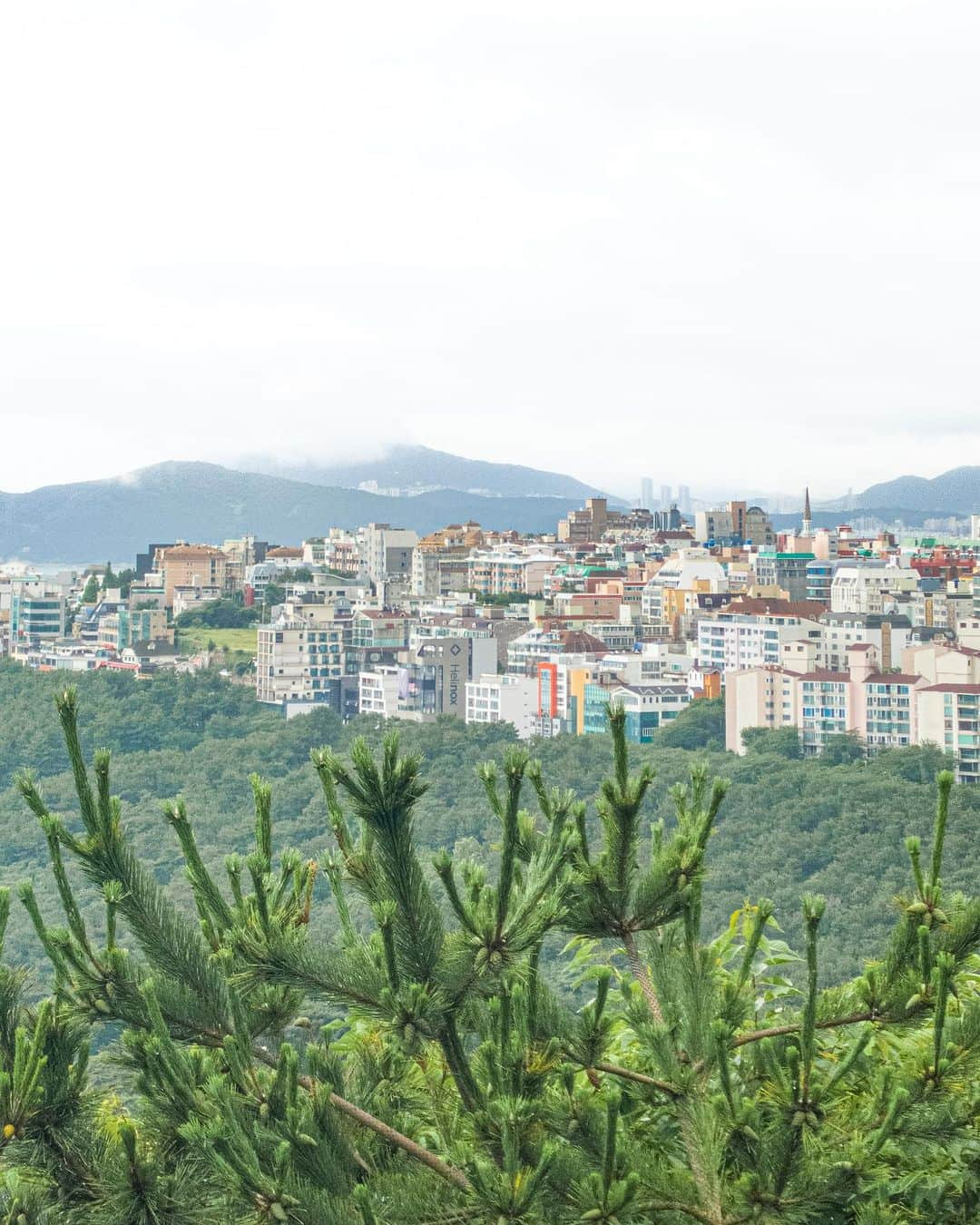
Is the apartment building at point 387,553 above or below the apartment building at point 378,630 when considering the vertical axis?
above

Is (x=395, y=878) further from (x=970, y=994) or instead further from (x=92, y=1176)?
(x=970, y=994)

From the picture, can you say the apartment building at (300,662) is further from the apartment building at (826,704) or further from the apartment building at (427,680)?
the apartment building at (826,704)

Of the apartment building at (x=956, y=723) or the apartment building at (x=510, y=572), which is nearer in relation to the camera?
the apartment building at (x=956, y=723)

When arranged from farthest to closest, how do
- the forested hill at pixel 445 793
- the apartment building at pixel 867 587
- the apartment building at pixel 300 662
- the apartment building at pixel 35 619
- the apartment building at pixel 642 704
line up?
the apartment building at pixel 35 619, the apartment building at pixel 867 587, the apartment building at pixel 300 662, the apartment building at pixel 642 704, the forested hill at pixel 445 793

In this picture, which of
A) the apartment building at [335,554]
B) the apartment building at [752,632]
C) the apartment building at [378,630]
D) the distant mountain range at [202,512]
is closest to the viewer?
the apartment building at [752,632]

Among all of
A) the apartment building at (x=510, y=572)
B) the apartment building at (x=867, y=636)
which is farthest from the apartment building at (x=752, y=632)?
the apartment building at (x=510, y=572)

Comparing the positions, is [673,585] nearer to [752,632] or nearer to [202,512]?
[752,632]

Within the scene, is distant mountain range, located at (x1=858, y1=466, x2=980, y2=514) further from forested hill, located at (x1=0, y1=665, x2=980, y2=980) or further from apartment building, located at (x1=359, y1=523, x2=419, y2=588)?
forested hill, located at (x1=0, y1=665, x2=980, y2=980)
